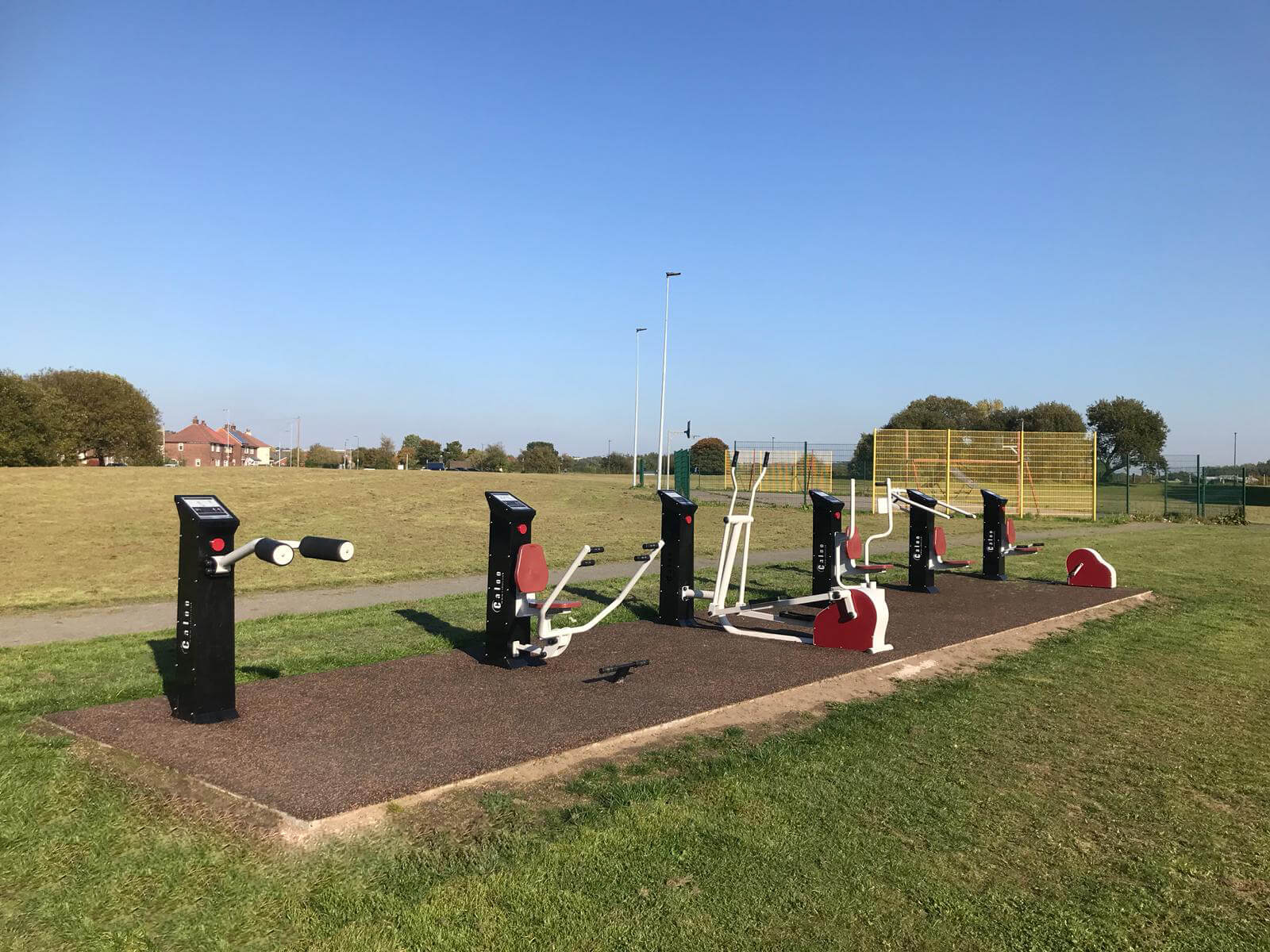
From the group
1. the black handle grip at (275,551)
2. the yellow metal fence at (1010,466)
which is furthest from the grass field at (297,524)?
the black handle grip at (275,551)

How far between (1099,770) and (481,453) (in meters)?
66.5

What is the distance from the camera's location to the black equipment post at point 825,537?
979cm

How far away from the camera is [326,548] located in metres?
4.32

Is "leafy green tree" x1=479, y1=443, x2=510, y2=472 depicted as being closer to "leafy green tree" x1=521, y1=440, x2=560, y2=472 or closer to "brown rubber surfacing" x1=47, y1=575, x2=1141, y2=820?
"leafy green tree" x1=521, y1=440, x2=560, y2=472

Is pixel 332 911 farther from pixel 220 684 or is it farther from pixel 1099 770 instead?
pixel 1099 770

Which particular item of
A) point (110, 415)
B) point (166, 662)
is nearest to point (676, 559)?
point (166, 662)

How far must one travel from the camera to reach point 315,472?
94.4 feet

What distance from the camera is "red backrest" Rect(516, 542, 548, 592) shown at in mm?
6590

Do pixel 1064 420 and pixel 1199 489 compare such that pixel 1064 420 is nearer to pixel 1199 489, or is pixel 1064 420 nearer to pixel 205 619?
pixel 1199 489

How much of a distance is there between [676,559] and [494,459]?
2244 inches

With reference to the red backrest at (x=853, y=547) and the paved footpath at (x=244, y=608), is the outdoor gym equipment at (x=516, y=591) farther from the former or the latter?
the red backrest at (x=853, y=547)

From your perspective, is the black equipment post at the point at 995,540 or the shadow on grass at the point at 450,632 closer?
the shadow on grass at the point at 450,632

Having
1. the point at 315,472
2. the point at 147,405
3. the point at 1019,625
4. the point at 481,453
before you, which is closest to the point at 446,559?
the point at 1019,625

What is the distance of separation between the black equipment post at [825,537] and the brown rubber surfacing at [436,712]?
5.34 ft
